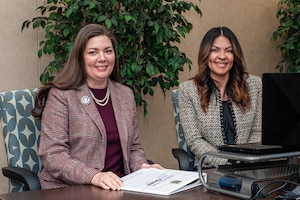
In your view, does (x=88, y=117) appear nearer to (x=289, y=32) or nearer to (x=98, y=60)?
(x=98, y=60)

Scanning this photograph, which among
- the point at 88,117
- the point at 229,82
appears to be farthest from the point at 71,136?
the point at 229,82

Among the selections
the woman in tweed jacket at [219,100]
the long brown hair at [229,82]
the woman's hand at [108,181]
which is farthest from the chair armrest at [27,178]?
the long brown hair at [229,82]

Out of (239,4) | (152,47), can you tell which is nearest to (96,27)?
(152,47)

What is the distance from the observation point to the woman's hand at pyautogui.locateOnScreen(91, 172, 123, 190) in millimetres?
1834

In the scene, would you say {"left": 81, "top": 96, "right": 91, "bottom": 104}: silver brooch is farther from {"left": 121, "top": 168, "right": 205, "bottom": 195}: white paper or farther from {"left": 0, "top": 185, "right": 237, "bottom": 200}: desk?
{"left": 0, "top": 185, "right": 237, "bottom": 200}: desk

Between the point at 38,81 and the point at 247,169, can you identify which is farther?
the point at 38,81

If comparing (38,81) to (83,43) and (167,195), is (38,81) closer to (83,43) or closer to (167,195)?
(83,43)

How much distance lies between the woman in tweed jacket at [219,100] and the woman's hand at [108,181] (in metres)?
0.97

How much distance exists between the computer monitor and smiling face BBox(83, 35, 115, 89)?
953 mm

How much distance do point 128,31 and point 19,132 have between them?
4.73 ft

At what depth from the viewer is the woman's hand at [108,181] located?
1.83m

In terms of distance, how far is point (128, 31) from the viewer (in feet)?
12.0

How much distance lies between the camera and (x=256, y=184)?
1692 mm

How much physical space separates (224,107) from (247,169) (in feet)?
3.50
